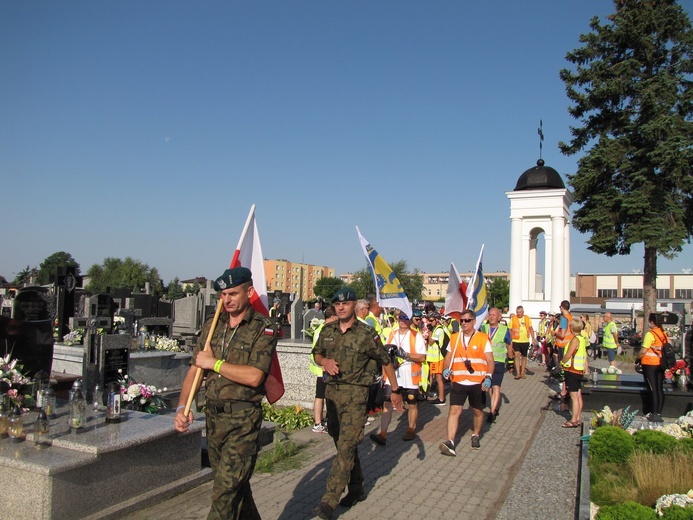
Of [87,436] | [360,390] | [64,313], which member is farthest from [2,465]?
[64,313]

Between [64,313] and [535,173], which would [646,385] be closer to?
[64,313]

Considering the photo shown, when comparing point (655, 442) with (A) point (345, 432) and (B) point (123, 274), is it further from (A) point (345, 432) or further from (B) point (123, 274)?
(B) point (123, 274)

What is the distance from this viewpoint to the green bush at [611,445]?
675 cm

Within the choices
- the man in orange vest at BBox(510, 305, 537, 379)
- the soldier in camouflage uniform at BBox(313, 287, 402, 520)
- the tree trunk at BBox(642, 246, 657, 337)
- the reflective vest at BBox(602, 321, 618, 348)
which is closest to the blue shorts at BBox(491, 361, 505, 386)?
the soldier in camouflage uniform at BBox(313, 287, 402, 520)

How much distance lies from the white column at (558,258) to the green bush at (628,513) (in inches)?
886

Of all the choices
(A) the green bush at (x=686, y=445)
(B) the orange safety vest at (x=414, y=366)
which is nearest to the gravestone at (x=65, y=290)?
(B) the orange safety vest at (x=414, y=366)

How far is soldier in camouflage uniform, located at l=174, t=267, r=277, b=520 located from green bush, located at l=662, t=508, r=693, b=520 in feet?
10.4

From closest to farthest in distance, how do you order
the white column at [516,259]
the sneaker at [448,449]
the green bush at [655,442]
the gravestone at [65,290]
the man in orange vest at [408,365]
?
the green bush at [655,442], the sneaker at [448,449], the man in orange vest at [408,365], the gravestone at [65,290], the white column at [516,259]

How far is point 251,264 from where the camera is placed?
19.3 ft

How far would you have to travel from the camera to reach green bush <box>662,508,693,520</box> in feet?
14.5

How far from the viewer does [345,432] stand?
5473mm

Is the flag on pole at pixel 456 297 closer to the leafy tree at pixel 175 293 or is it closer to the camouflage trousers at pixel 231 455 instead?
the camouflage trousers at pixel 231 455

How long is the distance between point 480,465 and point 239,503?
170 inches

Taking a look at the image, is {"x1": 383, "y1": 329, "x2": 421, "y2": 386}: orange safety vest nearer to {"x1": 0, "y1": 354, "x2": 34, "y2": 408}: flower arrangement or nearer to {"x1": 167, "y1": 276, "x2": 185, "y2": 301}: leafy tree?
{"x1": 0, "y1": 354, "x2": 34, "y2": 408}: flower arrangement
